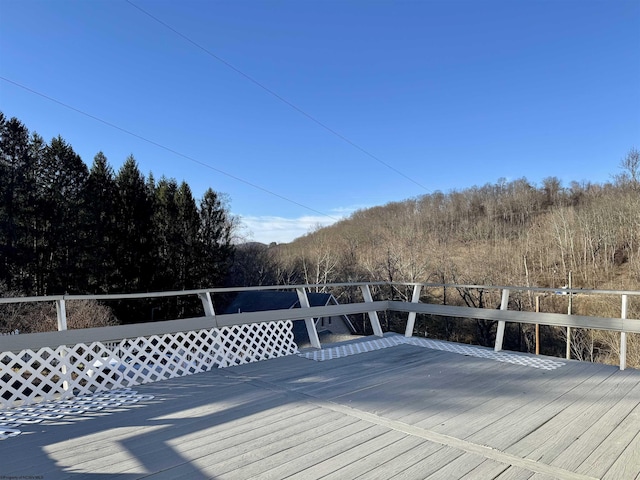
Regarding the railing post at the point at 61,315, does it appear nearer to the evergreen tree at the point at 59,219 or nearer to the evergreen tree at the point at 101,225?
the evergreen tree at the point at 59,219

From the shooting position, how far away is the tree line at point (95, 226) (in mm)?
19312

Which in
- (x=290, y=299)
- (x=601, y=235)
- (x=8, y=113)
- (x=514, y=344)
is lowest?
(x=514, y=344)

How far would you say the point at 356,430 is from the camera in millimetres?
2479

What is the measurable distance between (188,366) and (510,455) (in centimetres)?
312

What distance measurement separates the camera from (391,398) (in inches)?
123

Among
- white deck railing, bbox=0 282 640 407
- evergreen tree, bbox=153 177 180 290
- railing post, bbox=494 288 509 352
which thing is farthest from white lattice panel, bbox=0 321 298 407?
evergreen tree, bbox=153 177 180 290

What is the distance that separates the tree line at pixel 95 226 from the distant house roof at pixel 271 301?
385cm

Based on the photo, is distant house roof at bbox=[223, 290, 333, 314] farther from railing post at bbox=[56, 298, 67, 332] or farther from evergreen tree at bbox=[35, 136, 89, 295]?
railing post at bbox=[56, 298, 67, 332]

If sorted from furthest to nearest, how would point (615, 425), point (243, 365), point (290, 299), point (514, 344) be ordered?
point (514, 344) < point (290, 299) < point (243, 365) < point (615, 425)

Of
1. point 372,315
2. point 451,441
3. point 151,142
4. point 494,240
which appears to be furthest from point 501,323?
point 494,240

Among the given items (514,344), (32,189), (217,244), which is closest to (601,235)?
(514,344)

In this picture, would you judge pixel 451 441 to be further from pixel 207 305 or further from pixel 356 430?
pixel 207 305

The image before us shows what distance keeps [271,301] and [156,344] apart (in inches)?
754

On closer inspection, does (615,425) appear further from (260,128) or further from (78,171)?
(78,171)
